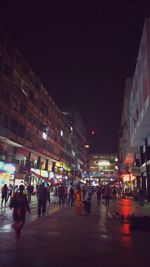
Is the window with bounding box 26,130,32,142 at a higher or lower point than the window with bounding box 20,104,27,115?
lower

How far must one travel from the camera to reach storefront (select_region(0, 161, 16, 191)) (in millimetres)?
34719

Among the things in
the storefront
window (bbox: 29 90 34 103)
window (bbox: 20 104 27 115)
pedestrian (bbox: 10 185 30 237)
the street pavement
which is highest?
window (bbox: 29 90 34 103)

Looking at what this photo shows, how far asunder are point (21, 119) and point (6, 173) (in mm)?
8694

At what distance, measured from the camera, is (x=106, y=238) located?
33.2 feet

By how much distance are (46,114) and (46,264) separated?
49642 mm

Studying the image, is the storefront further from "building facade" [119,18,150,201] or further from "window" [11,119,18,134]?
"building facade" [119,18,150,201]

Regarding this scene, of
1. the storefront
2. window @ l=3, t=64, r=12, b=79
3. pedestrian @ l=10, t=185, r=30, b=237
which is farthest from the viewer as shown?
window @ l=3, t=64, r=12, b=79

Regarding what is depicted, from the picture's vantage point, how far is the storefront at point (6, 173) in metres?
34.7

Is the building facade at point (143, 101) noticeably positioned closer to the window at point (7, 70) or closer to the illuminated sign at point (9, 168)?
the window at point (7, 70)

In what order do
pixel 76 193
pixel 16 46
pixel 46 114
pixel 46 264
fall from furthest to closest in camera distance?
pixel 46 114 → pixel 16 46 → pixel 76 193 → pixel 46 264

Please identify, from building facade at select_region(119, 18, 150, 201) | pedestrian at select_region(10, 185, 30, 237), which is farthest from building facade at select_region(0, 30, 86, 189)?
pedestrian at select_region(10, 185, 30, 237)

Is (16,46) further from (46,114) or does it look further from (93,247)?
(93,247)

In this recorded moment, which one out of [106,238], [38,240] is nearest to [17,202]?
[38,240]

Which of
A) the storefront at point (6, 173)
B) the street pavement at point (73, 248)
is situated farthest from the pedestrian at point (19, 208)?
the storefront at point (6, 173)
